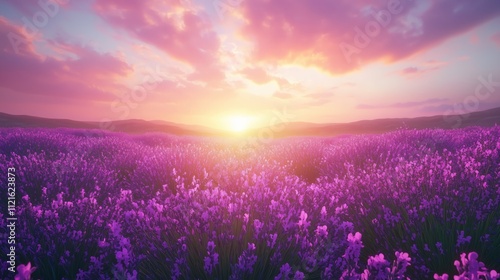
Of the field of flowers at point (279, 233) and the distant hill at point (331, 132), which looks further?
the distant hill at point (331, 132)

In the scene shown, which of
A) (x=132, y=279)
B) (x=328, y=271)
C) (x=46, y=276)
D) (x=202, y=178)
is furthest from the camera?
(x=202, y=178)

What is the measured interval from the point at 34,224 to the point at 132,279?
1343mm

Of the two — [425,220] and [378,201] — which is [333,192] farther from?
[425,220]

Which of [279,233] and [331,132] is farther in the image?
[331,132]

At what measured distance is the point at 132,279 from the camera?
1.14 meters

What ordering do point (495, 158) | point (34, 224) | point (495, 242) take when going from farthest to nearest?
1. point (495, 158)
2. point (34, 224)
3. point (495, 242)

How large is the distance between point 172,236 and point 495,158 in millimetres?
3036

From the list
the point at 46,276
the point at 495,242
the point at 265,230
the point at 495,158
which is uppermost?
the point at 495,158

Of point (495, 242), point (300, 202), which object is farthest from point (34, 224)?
point (495, 242)

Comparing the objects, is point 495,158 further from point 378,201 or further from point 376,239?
point 376,239

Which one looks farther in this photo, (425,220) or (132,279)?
(425,220)

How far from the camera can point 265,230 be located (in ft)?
5.85

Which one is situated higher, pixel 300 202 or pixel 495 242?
pixel 300 202

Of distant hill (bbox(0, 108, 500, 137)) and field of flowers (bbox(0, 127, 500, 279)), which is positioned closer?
field of flowers (bbox(0, 127, 500, 279))
